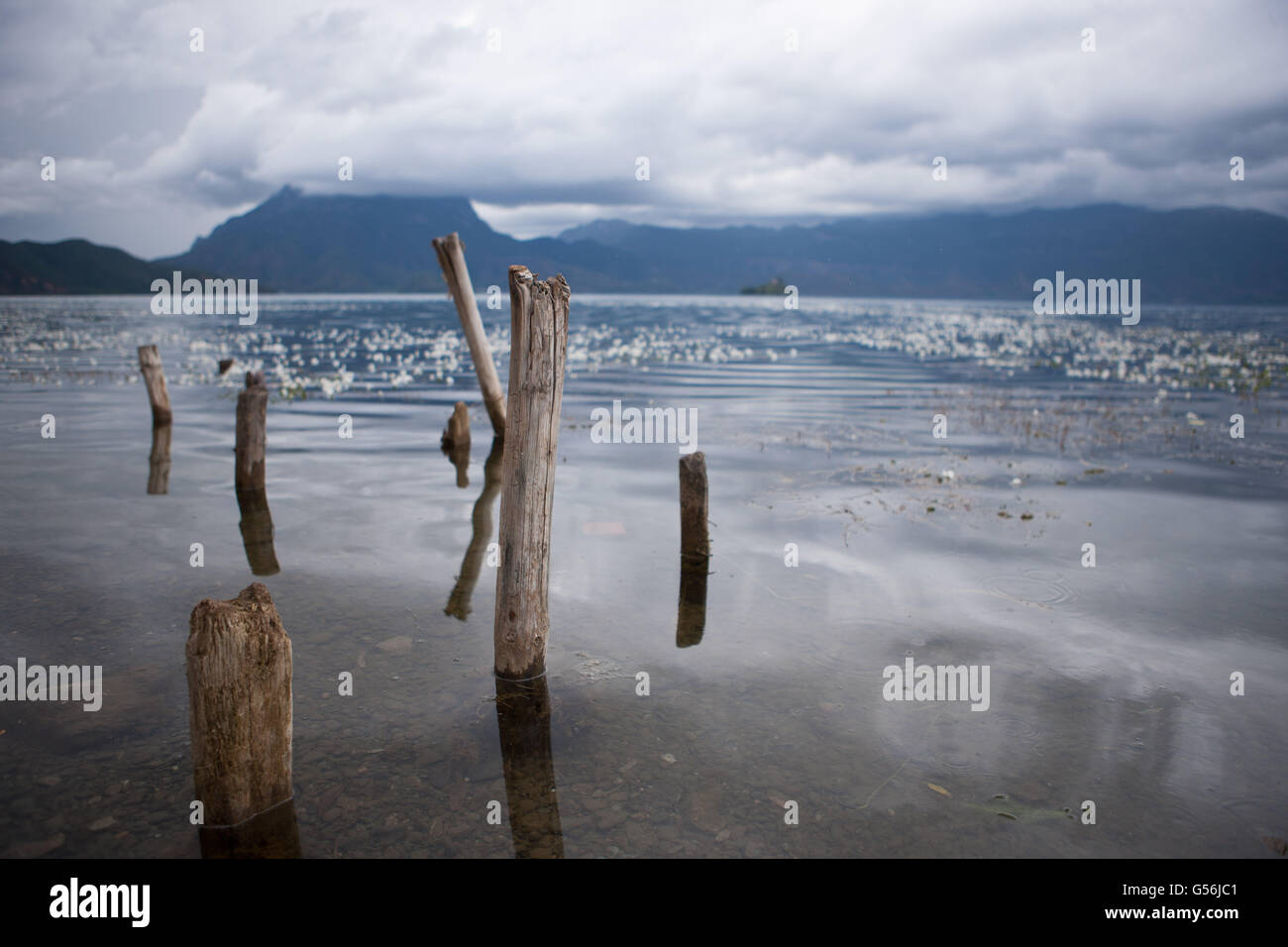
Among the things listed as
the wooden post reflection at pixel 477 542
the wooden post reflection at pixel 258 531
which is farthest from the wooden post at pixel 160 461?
the wooden post reflection at pixel 477 542

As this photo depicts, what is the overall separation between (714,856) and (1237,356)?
44.9m

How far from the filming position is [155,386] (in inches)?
A: 693

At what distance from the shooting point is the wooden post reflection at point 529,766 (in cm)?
485

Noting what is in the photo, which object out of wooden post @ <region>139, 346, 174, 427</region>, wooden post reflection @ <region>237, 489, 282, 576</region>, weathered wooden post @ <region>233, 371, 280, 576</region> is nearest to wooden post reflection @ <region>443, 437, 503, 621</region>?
wooden post reflection @ <region>237, 489, 282, 576</region>

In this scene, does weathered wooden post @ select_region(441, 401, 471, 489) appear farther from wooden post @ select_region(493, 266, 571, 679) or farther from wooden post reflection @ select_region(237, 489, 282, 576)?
wooden post @ select_region(493, 266, 571, 679)

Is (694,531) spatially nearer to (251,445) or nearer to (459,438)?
(251,445)

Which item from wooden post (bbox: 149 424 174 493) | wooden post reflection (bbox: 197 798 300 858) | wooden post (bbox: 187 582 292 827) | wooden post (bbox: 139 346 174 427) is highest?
wooden post (bbox: 139 346 174 427)

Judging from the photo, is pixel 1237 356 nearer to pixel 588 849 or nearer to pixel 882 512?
pixel 882 512

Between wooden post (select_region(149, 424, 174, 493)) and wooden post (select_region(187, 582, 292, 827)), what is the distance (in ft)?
31.7

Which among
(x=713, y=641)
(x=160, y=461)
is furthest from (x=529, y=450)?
(x=160, y=461)

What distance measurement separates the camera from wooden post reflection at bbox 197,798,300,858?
4578mm

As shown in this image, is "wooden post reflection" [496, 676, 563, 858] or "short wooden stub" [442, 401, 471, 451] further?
"short wooden stub" [442, 401, 471, 451]

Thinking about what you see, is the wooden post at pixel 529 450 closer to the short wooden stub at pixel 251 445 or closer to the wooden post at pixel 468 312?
the short wooden stub at pixel 251 445

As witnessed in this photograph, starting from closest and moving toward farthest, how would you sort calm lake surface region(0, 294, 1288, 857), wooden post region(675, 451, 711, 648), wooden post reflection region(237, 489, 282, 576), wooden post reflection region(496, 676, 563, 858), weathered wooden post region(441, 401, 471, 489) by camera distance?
1. wooden post reflection region(496, 676, 563, 858)
2. calm lake surface region(0, 294, 1288, 857)
3. wooden post region(675, 451, 711, 648)
4. wooden post reflection region(237, 489, 282, 576)
5. weathered wooden post region(441, 401, 471, 489)
